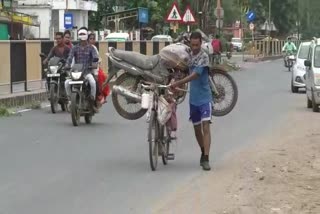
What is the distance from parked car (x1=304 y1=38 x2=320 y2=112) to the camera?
63.8 ft

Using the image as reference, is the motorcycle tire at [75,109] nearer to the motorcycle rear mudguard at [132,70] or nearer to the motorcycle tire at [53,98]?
the motorcycle tire at [53,98]

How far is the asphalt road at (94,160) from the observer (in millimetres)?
8727

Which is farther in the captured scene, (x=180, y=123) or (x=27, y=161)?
(x=180, y=123)

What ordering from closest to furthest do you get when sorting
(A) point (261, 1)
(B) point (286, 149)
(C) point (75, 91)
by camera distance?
(B) point (286, 149), (C) point (75, 91), (A) point (261, 1)

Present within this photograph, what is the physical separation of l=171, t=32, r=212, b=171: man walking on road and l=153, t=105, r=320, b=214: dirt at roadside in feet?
2.25

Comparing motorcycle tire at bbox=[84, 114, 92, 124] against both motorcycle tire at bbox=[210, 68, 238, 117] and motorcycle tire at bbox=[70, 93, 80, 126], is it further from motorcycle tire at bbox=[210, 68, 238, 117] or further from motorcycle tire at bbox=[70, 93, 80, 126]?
motorcycle tire at bbox=[210, 68, 238, 117]

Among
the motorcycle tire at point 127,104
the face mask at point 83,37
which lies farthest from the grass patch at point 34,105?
the motorcycle tire at point 127,104

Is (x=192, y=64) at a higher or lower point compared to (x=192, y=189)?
higher

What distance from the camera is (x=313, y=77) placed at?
19828mm

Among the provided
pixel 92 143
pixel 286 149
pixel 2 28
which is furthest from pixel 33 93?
pixel 2 28

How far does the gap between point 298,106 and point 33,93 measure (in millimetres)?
7214

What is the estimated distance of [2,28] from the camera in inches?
1721

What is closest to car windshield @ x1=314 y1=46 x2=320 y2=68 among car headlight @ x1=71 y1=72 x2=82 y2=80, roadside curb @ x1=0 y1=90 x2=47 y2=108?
car headlight @ x1=71 y1=72 x2=82 y2=80

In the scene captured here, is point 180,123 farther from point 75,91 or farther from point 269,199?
point 269,199
